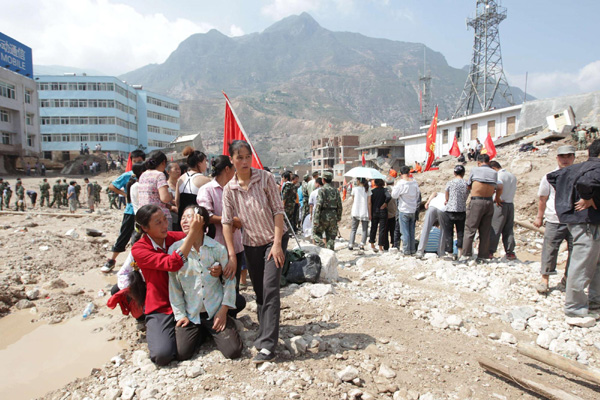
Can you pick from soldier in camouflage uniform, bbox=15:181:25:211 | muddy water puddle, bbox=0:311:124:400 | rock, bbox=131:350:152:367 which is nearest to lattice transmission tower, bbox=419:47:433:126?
soldier in camouflage uniform, bbox=15:181:25:211

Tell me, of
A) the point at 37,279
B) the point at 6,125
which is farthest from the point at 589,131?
the point at 6,125

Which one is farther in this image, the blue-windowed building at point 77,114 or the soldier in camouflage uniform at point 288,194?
the blue-windowed building at point 77,114

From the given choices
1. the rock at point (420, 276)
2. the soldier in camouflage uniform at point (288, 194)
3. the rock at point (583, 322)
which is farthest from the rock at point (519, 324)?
the soldier in camouflage uniform at point (288, 194)

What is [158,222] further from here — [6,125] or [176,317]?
[6,125]

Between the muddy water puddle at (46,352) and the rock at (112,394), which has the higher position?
the rock at (112,394)

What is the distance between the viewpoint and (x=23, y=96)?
117 ft

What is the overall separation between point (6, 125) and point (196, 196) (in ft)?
131

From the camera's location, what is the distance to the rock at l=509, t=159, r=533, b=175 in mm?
13781

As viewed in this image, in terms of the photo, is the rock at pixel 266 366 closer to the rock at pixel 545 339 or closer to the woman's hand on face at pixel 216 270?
the woman's hand on face at pixel 216 270

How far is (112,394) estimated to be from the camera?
2.78 m

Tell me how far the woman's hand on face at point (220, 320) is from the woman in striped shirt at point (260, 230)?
31 centimetres

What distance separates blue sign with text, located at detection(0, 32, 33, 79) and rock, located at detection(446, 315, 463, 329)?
140ft

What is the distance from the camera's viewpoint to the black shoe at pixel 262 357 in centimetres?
299

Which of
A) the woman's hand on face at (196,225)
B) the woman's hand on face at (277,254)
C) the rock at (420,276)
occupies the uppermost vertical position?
the woman's hand on face at (196,225)
